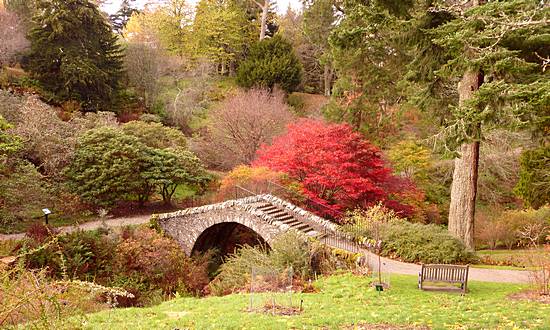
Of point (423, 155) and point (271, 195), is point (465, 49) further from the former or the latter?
point (423, 155)

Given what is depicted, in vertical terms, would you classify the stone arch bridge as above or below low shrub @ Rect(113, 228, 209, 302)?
above

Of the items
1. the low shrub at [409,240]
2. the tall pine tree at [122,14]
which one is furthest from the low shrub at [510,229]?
the tall pine tree at [122,14]

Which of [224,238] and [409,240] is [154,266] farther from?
[409,240]

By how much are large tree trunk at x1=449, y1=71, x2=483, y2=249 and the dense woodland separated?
5cm

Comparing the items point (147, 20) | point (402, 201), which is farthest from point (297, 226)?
point (147, 20)

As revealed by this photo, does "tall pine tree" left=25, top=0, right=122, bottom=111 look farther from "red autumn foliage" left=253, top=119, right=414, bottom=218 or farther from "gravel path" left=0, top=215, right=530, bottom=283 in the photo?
"gravel path" left=0, top=215, right=530, bottom=283

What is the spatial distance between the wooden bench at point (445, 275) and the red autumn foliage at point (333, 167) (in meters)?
7.02

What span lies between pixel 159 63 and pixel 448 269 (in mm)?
29407

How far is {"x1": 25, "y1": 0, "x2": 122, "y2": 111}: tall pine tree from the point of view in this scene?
28808 mm

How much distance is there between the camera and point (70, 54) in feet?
95.8

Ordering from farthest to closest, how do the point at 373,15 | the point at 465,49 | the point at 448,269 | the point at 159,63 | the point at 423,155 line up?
the point at 159,63 → the point at 423,155 → the point at 373,15 → the point at 465,49 → the point at 448,269

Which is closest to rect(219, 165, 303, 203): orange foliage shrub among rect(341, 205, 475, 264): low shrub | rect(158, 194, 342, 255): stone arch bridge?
rect(158, 194, 342, 255): stone arch bridge

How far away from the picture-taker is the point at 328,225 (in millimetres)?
17703

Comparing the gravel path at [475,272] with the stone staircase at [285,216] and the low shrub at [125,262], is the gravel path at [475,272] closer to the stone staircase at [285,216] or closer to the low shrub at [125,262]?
the stone staircase at [285,216]
